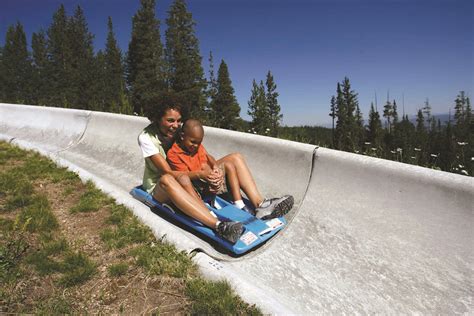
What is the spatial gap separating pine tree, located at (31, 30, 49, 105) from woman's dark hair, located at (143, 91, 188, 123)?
54.2 meters

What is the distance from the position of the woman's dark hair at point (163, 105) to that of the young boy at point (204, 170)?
1.17ft

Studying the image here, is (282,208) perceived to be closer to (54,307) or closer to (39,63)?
(54,307)

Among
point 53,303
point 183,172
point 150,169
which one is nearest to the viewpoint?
point 53,303

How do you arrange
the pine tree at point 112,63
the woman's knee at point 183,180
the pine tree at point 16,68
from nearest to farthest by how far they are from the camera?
the woman's knee at point 183,180 → the pine tree at point 16,68 → the pine tree at point 112,63

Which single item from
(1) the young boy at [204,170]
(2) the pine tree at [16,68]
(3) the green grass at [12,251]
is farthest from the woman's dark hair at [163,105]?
(2) the pine tree at [16,68]

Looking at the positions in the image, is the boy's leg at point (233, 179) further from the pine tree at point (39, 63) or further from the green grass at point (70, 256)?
the pine tree at point (39, 63)

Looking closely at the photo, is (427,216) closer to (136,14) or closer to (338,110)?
(136,14)

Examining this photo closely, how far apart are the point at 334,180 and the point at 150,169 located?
2.18 meters

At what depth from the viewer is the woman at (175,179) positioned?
9.57 ft

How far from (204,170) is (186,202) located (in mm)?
584

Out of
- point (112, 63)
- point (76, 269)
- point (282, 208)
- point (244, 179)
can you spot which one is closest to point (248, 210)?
point (244, 179)

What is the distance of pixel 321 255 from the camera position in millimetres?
A: 2707

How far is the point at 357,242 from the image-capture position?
2.64 metres

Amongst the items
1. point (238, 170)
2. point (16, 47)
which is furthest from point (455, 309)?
point (16, 47)
